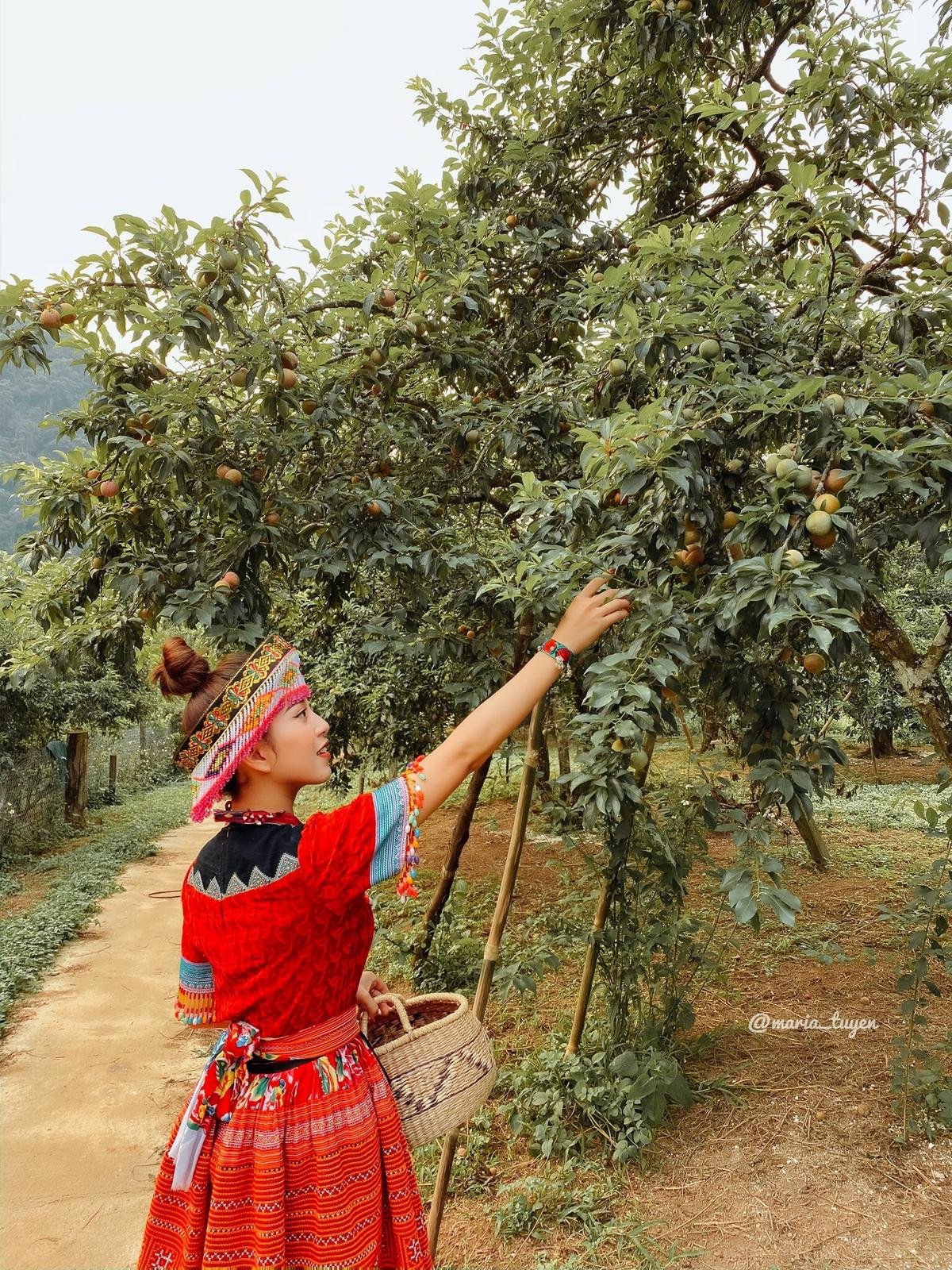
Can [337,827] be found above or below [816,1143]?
above

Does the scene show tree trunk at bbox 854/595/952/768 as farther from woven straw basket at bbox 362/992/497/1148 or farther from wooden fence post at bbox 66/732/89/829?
wooden fence post at bbox 66/732/89/829

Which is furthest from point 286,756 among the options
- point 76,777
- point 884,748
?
point 884,748

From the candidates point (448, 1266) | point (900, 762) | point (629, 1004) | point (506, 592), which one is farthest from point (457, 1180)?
point (900, 762)

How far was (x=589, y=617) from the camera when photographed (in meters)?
1.71

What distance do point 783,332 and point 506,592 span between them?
961mm

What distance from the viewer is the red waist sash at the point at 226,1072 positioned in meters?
1.45

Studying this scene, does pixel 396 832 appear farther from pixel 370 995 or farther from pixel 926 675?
pixel 926 675

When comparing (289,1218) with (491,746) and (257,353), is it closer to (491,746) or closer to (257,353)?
(491,746)

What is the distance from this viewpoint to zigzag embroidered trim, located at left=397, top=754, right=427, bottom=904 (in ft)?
4.54

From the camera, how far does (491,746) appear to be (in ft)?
4.89

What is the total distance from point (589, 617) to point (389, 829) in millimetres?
602

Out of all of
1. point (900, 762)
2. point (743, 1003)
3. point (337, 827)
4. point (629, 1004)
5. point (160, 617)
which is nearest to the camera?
point (337, 827)

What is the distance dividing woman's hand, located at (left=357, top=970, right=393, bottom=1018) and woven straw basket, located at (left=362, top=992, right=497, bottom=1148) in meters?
0.12

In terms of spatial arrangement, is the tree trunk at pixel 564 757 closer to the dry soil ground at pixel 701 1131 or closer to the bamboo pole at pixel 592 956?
the bamboo pole at pixel 592 956
